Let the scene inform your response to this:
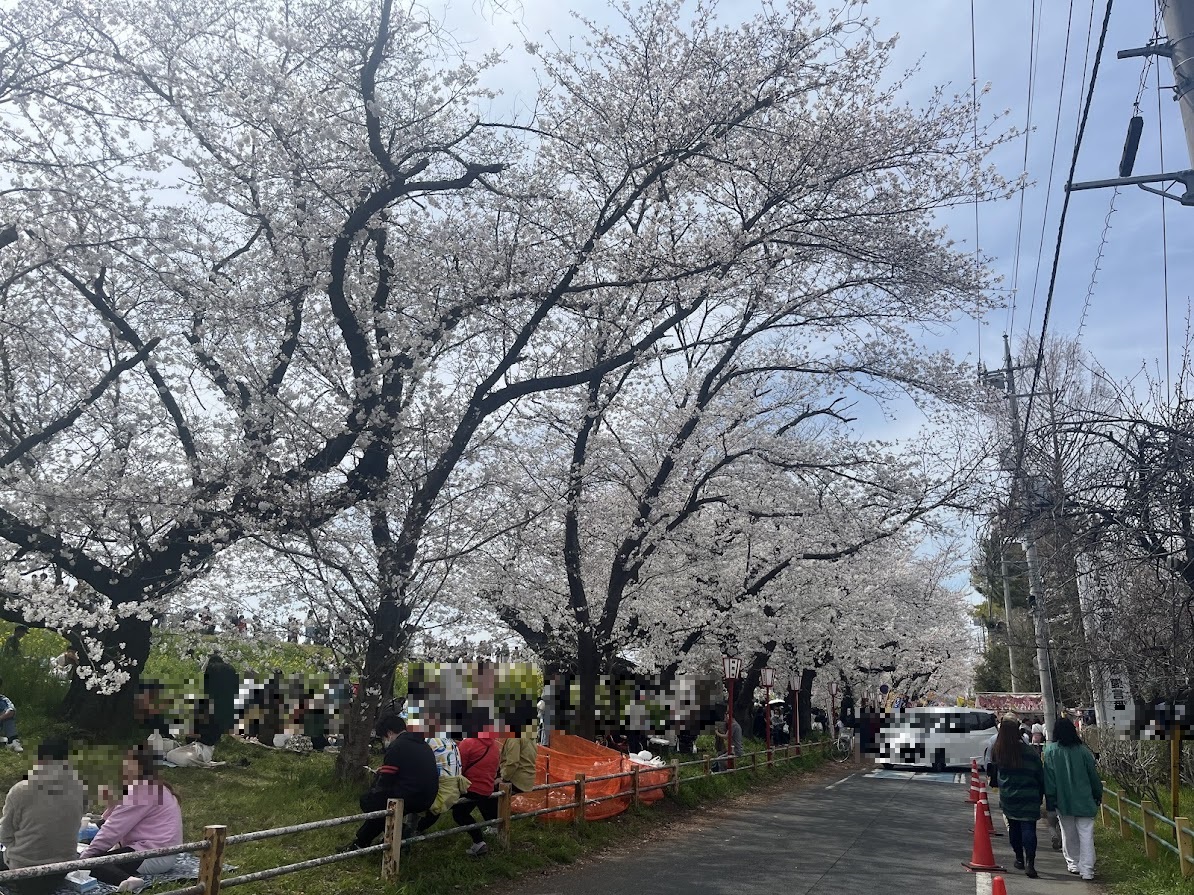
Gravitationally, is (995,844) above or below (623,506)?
below

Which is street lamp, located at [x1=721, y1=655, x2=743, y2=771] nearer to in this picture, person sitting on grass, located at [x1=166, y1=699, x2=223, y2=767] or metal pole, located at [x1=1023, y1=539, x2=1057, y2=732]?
metal pole, located at [x1=1023, y1=539, x2=1057, y2=732]

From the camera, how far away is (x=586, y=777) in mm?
11812

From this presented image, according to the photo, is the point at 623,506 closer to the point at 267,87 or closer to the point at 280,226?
the point at 280,226

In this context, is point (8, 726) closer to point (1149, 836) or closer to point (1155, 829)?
point (1149, 836)

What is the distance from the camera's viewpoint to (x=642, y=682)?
2105 centimetres

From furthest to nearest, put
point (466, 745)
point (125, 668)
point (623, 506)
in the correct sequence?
1. point (623, 506)
2. point (125, 668)
3. point (466, 745)

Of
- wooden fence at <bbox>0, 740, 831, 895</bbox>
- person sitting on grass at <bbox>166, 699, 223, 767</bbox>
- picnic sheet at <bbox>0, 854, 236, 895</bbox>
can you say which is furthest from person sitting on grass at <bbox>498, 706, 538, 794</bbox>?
person sitting on grass at <bbox>166, 699, 223, 767</bbox>

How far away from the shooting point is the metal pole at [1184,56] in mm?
7293

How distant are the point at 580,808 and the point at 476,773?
2.29 metres

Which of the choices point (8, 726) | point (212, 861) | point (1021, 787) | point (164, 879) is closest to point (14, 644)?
point (8, 726)

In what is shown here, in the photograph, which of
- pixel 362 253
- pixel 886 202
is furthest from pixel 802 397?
pixel 362 253

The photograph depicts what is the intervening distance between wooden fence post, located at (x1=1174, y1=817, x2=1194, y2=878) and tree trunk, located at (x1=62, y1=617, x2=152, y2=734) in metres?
10.2

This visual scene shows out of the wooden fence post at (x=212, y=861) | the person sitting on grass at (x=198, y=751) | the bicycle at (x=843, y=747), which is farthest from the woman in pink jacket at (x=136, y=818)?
the bicycle at (x=843, y=747)

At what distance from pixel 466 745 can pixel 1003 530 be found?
20.4 ft
